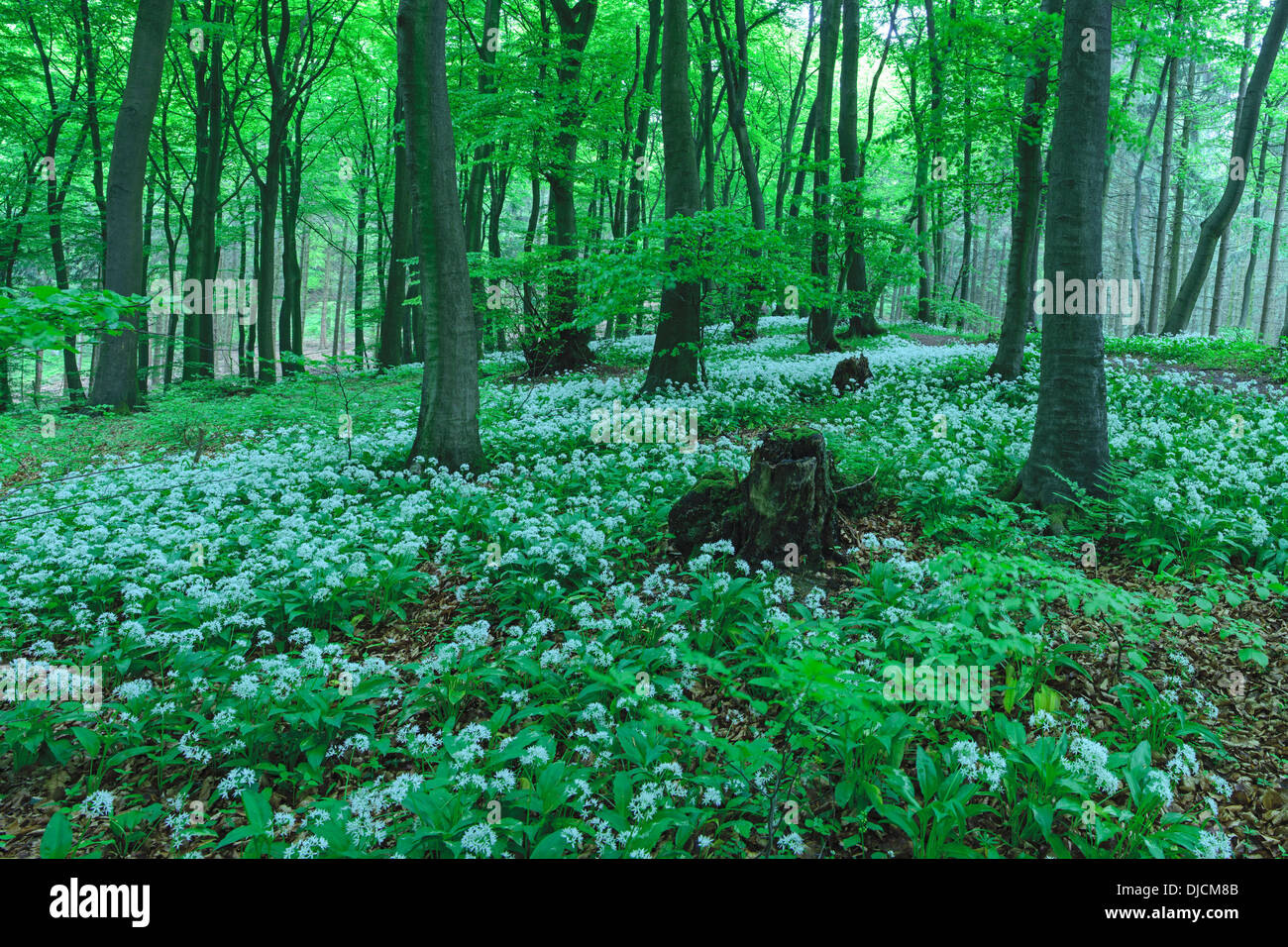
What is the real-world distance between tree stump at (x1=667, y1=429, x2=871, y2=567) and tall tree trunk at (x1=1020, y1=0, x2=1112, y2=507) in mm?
2328

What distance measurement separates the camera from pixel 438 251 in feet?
26.2

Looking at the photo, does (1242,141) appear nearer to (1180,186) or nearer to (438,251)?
(1180,186)

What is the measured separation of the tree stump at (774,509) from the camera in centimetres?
565

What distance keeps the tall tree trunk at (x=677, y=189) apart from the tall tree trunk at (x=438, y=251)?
4253 millimetres

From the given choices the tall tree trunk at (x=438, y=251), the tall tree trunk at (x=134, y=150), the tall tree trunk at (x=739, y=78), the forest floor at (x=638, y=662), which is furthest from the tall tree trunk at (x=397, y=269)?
the forest floor at (x=638, y=662)

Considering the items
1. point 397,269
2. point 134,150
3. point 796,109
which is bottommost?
point 397,269

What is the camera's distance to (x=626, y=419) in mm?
10273

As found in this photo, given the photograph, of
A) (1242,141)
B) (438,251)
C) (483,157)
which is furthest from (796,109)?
(438,251)

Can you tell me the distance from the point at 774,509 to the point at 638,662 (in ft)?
6.77

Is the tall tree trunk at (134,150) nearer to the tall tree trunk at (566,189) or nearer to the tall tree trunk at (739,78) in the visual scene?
the tall tree trunk at (566,189)

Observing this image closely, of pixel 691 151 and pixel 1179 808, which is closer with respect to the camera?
pixel 1179 808
